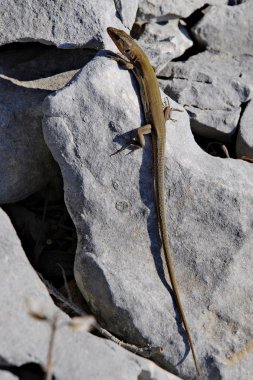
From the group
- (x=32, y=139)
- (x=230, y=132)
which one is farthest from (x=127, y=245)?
(x=230, y=132)

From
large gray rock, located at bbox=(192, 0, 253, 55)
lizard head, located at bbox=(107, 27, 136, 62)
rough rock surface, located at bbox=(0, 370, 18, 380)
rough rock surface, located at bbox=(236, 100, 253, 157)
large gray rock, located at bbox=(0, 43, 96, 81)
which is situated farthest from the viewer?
large gray rock, located at bbox=(192, 0, 253, 55)

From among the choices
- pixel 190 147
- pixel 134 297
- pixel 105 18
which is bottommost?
pixel 134 297

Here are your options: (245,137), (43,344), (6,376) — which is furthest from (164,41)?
(6,376)

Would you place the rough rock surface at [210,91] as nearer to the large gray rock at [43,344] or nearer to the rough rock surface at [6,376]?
the large gray rock at [43,344]

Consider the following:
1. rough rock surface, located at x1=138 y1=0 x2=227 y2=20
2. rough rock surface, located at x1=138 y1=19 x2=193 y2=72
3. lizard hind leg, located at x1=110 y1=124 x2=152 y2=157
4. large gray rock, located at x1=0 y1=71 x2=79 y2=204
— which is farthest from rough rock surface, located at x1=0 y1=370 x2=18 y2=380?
rough rock surface, located at x1=138 y1=0 x2=227 y2=20

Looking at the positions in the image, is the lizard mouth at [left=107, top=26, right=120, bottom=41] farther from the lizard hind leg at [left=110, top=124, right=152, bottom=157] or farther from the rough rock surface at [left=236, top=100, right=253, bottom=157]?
the rough rock surface at [left=236, top=100, right=253, bottom=157]

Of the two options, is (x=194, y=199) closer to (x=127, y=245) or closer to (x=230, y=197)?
(x=230, y=197)

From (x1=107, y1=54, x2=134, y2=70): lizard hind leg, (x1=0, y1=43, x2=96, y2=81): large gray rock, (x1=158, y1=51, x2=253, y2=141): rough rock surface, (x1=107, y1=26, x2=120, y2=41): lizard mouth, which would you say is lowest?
(x1=158, y1=51, x2=253, y2=141): rough rock surface
